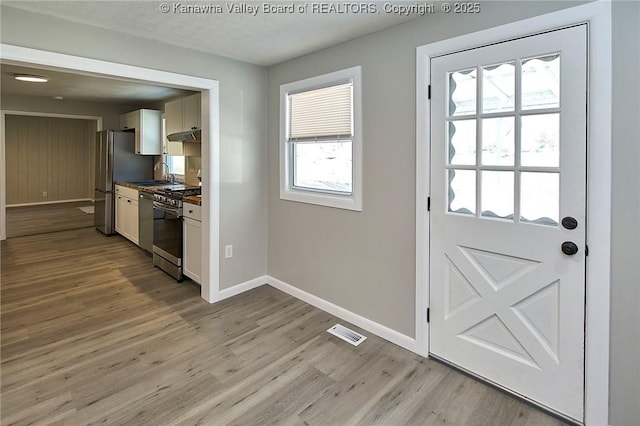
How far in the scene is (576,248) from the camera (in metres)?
1.80

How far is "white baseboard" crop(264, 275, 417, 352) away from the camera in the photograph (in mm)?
2598

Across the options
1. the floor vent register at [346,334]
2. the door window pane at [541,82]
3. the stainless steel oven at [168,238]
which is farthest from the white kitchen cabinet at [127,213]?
the door window pane at [541,82]

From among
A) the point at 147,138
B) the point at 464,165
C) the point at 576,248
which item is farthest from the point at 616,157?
the point at 147,138

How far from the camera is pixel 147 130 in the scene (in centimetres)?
577

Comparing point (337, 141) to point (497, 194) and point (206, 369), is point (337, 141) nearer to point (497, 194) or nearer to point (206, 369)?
point (497, 194)

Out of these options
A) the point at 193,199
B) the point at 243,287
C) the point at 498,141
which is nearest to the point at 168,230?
the point at 193,199

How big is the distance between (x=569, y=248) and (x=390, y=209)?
113cm

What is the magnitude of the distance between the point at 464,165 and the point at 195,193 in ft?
9.63

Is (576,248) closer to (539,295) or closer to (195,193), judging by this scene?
(539,295)

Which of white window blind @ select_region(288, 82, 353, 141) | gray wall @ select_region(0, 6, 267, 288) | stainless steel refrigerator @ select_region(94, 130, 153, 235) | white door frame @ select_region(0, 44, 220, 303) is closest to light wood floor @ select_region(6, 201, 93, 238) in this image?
stainless steel refrigerator @ select_region(94, 130, 153, 235)

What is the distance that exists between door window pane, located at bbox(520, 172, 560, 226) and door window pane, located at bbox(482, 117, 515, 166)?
0.47ft

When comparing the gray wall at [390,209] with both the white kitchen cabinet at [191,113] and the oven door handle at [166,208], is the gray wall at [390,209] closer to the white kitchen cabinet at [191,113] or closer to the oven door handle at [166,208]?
the oven door handle at [166,208]

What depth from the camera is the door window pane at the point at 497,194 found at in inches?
79.4

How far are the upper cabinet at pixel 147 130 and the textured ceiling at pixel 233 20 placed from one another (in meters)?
3.29
